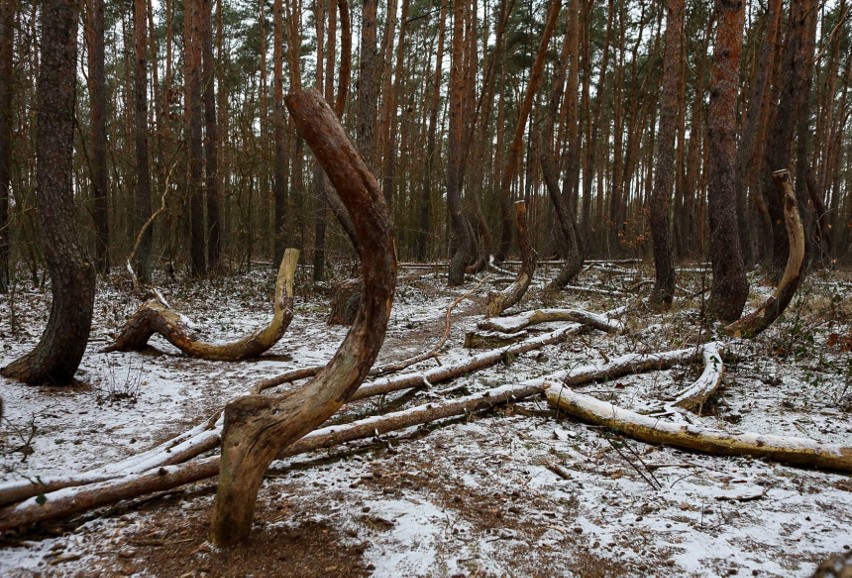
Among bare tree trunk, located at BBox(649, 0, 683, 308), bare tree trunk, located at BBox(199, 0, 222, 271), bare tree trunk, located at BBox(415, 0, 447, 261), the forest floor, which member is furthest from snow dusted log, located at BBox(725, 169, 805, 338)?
bare tree trunk, located at BBox(199, 0, 222, 271)

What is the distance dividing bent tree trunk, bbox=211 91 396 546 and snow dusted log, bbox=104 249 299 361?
3889 mm

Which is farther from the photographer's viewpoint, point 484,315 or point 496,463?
point 484,315

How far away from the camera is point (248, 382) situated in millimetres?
5574

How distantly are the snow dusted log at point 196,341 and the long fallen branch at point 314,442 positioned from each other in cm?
278

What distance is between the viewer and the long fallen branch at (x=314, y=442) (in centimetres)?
273

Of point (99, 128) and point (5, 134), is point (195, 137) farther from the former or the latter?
point (5, 134)

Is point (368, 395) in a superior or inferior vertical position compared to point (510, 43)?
inferior

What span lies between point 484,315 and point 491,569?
690cm

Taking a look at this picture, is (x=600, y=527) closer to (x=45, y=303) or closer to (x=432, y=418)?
(x=432, y=418)

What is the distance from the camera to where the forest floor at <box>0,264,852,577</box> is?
254 cm

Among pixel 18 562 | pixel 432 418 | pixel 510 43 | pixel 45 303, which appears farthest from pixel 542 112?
pixel 18 562

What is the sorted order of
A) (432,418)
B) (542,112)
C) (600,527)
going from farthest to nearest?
(542,112)
(432,418)
(600,527)

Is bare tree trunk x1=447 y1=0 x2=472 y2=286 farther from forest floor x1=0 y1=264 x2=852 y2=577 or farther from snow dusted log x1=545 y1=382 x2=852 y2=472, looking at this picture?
snow dusted log x1=545 y1=382 x2=852 y2=472

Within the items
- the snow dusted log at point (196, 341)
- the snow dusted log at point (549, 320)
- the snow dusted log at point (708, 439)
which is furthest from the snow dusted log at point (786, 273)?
the snow dusted log at point (196, 341)
